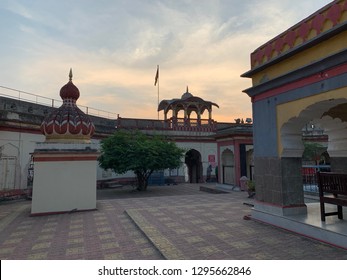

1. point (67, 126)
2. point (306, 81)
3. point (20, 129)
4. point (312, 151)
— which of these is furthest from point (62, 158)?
point (312, 151)

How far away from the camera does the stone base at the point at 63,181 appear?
917 cm

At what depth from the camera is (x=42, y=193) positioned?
920 centimetres

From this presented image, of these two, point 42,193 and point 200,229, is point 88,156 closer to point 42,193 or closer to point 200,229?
point 42,193

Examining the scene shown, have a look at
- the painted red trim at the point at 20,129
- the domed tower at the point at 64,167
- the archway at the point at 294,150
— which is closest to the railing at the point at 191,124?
the painted red trim at the point at 20,129

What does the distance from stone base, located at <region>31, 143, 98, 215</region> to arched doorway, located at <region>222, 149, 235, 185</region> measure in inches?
384

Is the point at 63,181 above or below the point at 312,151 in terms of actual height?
below

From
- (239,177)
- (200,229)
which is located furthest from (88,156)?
(239,177)

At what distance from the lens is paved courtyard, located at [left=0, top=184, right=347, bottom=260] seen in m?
4.82

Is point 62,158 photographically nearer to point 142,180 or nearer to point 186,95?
point 142,180

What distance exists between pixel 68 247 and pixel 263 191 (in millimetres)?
5443

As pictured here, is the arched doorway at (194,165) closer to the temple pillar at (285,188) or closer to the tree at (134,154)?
the tree at (134,154)

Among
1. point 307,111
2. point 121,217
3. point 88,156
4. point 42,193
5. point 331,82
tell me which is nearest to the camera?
point 331,82

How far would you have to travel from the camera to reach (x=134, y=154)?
15.4 m

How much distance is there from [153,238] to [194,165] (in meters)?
19.0
